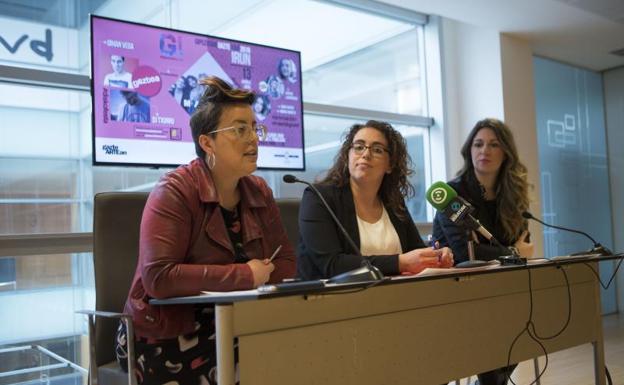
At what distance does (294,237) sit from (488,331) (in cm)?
88

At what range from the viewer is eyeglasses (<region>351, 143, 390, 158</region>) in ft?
7.48

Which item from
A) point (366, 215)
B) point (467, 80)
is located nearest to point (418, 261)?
point (366, 215)

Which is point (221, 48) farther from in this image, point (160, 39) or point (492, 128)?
point (492, 128)

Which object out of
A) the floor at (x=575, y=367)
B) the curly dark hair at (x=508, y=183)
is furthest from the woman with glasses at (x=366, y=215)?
the floor at (x=575, y=367)

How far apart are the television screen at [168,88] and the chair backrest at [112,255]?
1004 mm

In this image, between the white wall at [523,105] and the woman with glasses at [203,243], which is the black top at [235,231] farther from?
the white wall at [523,105]

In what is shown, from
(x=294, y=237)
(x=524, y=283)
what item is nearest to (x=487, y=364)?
(x=524, y=283)

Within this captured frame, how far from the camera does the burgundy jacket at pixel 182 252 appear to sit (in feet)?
5.09

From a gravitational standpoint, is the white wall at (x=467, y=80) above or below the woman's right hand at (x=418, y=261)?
above

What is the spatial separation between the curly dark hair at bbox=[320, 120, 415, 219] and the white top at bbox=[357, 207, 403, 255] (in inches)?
3.8

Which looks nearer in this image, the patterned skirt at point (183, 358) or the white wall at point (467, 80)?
the patterned skirt at point (183, 358)

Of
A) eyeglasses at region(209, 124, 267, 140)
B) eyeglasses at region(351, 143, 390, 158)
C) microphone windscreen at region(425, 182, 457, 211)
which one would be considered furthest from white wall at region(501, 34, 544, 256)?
eyeglasses at region(209, 124, 267, 140)

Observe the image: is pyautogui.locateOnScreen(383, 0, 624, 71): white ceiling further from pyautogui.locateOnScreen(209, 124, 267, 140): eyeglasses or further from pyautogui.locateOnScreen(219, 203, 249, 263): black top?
pyautogui.locateOnScreen(219, 203, 249, 263): black top

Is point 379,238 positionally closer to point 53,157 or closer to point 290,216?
point 290,216
